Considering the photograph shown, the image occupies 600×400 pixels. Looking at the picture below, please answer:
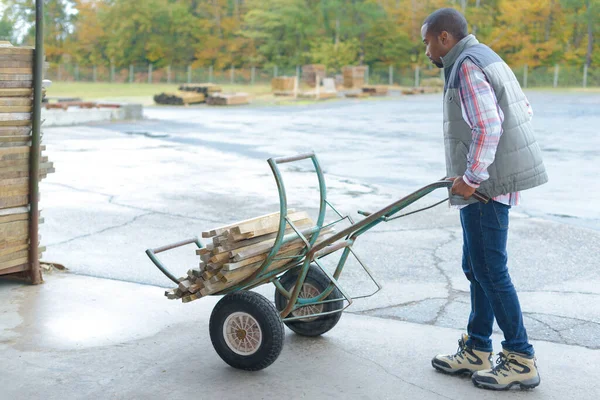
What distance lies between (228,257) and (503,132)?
5.11ft

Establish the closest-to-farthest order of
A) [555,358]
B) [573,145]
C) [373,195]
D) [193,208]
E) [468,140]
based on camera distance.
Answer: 1. [468,140]
2. [555,358]
3. [193,208]
4. [373,195]
5. [573,145]

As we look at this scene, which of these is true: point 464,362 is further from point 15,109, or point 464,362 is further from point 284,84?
point 284,84

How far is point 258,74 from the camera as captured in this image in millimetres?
67312

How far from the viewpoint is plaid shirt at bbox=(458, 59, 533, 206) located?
13.0 ft

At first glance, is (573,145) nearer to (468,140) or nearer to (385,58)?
(468,140)

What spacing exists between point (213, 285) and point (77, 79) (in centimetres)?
6889

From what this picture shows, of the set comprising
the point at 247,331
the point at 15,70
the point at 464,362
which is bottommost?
the point at 464,362

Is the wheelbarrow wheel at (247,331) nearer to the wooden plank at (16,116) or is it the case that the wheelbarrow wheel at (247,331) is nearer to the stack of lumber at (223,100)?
the wooden plank at (16,116)

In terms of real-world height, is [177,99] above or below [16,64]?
below

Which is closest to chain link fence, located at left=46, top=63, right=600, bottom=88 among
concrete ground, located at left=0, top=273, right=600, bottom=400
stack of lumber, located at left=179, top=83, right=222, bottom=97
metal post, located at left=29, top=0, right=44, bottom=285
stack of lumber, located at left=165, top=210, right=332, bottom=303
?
stack of lumber, located at left=179, top=83, right=222, bottom=97

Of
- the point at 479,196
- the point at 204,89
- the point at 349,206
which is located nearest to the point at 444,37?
the point at 479,196

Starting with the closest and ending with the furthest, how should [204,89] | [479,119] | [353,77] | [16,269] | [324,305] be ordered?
1. [479,119]
2. [324,305]
3. [16,269]
4. [204,89]
5. [353,77]

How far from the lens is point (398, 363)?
4.63 meters

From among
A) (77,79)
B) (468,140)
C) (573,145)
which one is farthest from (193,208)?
(77,79)
